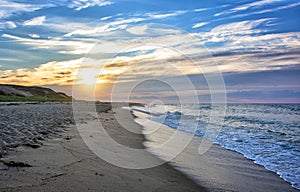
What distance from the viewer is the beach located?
613 cm

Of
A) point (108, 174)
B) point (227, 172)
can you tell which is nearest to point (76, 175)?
point (108, 174)

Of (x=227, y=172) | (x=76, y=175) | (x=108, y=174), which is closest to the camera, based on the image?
(x=76, y=175)

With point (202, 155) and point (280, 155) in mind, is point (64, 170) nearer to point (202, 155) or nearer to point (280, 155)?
point (202, 155)

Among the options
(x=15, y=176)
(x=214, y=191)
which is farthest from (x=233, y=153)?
(x=15, y=176)

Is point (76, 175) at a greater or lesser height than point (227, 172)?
greater

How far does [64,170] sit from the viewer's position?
281 inches

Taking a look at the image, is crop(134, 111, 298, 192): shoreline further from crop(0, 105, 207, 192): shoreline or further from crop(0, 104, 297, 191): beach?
crop(0, 105, 207, 192): shoreline

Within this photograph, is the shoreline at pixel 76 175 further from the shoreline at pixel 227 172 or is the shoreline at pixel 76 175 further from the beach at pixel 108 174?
the shoreline at pixel 227 172

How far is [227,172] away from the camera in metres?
9.06

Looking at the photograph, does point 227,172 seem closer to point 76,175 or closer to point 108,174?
point 108,174

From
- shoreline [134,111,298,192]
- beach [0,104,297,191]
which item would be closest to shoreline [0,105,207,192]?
beach [0,104,297,191]

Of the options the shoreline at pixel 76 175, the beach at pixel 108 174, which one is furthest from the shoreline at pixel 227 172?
the shoreline at pixel 76 175

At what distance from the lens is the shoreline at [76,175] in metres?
5.94

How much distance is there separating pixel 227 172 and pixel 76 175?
4.69 m
